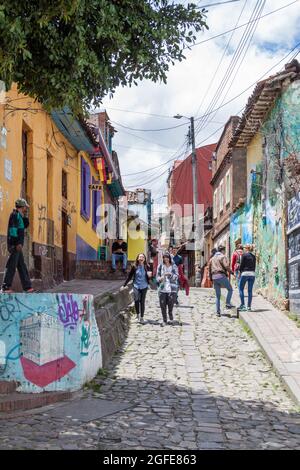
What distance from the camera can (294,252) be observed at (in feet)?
38.0

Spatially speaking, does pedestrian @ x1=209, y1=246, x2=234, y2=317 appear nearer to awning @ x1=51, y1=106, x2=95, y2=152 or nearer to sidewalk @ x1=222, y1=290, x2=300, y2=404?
sidewalk @ x1=222, y1=290, x2=300, y2=404

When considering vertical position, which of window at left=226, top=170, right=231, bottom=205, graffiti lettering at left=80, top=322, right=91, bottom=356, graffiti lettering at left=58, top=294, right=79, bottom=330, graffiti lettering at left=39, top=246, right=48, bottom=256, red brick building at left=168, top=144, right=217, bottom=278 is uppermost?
red brick building at left=168, top=144, right=217, bottom=278

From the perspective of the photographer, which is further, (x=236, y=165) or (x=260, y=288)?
(x=236, y=165)

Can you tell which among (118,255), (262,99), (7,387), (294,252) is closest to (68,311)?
(7,387)

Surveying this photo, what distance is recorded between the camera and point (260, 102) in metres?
13.6

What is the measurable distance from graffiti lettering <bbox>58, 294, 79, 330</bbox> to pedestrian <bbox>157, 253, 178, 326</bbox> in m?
4.88

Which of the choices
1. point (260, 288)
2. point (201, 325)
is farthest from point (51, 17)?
point (260, 288)

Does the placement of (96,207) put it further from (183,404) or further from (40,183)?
(183,404)

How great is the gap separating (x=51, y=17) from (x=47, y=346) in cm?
344

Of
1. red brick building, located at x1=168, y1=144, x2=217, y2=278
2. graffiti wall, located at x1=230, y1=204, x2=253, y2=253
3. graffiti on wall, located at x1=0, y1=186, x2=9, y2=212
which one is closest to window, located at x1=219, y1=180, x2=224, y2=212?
graffiti wall, located at x1=230, y1=204, x2=253, y2=253

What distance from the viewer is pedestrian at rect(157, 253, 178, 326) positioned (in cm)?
1169

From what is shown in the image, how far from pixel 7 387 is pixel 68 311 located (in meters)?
1.07
